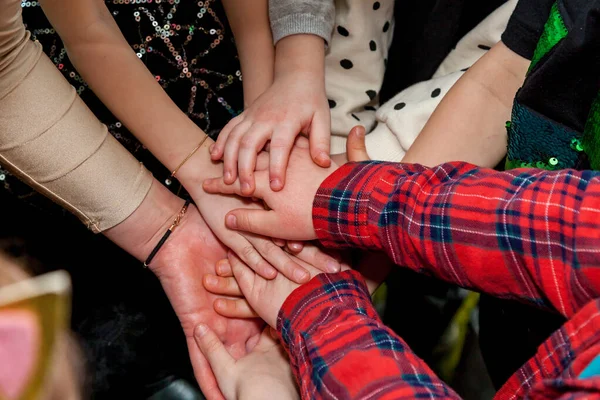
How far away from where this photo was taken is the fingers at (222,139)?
82 cm

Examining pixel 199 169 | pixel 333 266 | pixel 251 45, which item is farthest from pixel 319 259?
pixel 251 45

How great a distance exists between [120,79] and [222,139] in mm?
162

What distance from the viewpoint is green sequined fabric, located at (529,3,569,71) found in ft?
2.24

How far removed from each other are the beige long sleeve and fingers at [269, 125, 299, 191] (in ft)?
0.65

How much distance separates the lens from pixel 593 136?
2.10 ft

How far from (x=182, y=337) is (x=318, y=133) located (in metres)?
0.38

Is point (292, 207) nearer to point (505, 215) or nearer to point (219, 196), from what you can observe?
point (219, 196)

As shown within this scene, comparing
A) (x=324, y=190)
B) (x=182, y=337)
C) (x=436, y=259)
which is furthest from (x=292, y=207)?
(x=182, y=337)

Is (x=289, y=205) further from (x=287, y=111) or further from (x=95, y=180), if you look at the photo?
(x=95, y=180)

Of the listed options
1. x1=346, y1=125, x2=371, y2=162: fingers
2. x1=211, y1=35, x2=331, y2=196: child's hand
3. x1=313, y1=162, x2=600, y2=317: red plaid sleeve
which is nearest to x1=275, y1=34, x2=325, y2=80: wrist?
x1=211, y1=35, x2=331, y2=196: child's hand

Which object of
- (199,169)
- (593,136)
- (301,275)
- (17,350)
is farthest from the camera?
Result: (199,169)

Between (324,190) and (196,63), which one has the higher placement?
(196,63)

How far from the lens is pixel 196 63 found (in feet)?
2.75

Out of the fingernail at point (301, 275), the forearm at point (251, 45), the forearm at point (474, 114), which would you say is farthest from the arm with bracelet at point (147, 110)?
the forearm at point (474, 114)
